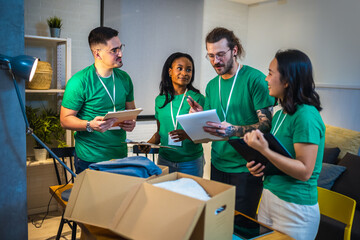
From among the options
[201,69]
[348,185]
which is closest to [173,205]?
[348,185]

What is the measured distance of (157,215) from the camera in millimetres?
1068

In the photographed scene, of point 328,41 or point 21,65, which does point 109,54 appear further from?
point 328,41

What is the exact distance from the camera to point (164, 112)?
2.52 m

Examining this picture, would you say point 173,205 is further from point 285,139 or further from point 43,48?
point 43,48

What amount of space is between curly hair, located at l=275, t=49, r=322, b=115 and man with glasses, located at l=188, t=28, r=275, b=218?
1.33 ft

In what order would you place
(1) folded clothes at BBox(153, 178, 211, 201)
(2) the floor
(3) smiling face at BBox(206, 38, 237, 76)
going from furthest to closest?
1. (2) the floor
2. (3) smiling face at BBox(206, 38, 237, 76)
3. (1) folded clothes at BBox(153, 178, 211, 201)

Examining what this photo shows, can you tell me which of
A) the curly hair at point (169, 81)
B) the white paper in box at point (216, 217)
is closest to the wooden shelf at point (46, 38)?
the curly hair at point (169, 81)

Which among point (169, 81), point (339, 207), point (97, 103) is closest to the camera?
point (339, 207)

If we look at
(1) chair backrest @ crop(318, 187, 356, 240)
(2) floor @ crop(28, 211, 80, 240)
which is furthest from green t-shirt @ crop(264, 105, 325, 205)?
(2) floor @ crop(28, 211, 80, 240)

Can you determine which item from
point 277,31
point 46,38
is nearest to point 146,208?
point 46,38

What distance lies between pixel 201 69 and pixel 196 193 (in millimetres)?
3863

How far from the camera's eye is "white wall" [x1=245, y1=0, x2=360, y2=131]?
12.5 feet

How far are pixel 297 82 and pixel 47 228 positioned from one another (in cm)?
274

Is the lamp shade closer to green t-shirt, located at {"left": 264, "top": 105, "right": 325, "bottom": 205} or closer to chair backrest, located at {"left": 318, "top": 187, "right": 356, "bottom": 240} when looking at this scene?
green t-shirt, located at {"left": 264, "top": 105, "right": 325, "bottom": 205}
